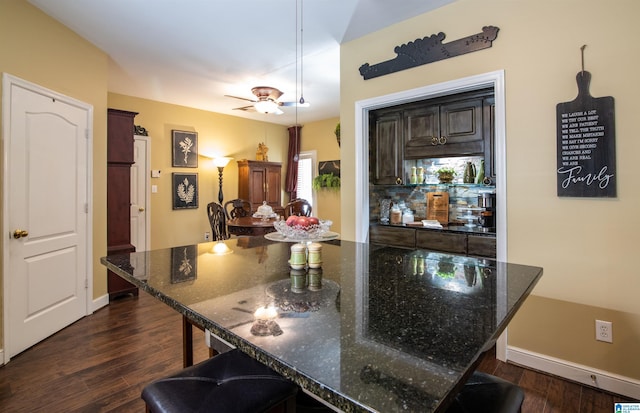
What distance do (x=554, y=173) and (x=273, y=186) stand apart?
510 cm

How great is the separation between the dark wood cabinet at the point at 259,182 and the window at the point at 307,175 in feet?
1.76

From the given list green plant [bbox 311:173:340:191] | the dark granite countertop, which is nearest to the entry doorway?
the dark granite countertop

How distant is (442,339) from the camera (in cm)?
72

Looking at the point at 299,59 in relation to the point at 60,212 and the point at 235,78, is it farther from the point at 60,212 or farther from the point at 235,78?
the point at 60,212

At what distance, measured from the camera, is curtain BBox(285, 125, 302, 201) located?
7.03 meters

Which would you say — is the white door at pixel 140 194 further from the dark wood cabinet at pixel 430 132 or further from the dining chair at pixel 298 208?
the dark wood cabinet at pixel 430 132

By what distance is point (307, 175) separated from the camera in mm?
7066

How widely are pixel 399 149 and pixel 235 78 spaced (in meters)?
2.45

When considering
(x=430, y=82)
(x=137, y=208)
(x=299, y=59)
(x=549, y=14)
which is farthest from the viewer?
(x=137, y=208)

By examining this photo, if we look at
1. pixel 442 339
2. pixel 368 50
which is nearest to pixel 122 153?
pixel 368 50

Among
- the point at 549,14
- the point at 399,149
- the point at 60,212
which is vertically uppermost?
the point at 549,14

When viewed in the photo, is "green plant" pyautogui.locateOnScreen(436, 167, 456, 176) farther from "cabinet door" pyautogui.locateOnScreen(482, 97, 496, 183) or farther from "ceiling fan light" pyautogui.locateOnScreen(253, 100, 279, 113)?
"ceiling fan light" pyautogui.locateOnScreen(253, 100, 279, 113)

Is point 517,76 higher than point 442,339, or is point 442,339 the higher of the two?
point 517,76

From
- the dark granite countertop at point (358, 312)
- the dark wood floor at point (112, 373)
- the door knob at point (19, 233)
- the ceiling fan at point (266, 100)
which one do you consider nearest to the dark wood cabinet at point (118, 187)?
the dark wood floor at point (112, 373)
